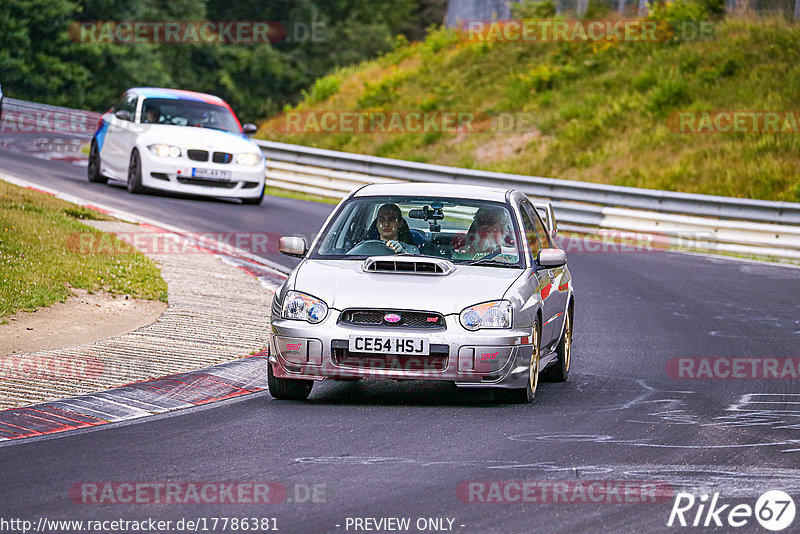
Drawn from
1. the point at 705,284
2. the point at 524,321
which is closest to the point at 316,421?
the point at 524,321

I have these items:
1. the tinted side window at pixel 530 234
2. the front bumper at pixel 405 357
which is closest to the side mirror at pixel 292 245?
the front bumper at pixel 405 357

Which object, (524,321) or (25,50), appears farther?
(25,50)

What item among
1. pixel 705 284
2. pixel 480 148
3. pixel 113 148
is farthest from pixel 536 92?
pixel 705 284

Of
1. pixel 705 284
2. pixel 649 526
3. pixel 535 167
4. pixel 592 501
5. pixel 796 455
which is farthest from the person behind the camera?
pixel 535 167

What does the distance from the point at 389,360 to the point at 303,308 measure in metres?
0.69

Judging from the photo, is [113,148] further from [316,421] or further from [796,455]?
[796,455]

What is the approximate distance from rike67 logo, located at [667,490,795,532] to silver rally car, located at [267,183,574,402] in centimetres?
260

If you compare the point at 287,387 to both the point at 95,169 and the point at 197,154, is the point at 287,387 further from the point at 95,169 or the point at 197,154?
the point at 95,169

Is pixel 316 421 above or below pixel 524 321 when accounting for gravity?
Answer: below

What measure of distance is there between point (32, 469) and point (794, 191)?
20332 mm

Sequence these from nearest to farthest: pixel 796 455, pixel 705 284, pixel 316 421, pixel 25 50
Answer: pixel 796 455, pixel 316 421, pixel 705 284, pixel 25 50

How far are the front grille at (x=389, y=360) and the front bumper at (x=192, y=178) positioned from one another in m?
13.1

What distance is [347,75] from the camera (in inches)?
1563

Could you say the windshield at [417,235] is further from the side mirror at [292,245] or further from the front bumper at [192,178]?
the front bumper at [192,178]
